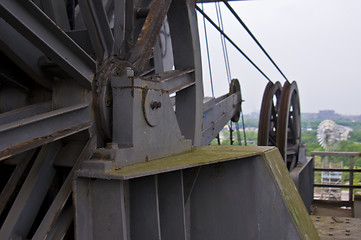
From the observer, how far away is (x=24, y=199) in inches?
74.0

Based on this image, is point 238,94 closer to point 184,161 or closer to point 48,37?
point 184,161

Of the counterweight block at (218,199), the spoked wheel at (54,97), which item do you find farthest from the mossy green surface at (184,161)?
the spoked wheel at (54,97)

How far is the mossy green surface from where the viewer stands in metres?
1.58

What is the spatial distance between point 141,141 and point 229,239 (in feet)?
Answer: 2.77

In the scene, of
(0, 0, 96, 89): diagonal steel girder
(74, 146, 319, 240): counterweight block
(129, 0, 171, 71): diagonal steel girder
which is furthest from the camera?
(129, 0, 171, 71): diagonal steel girder

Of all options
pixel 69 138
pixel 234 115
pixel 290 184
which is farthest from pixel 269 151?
pixel 234 115

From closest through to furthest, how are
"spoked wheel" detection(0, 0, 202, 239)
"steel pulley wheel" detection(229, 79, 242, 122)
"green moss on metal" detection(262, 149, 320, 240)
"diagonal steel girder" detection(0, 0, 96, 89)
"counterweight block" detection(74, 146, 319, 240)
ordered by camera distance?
"diagonal steel girder" detection(0, 0, 96, 89), "spoked wheel" detection(0, 0, 202, 239), "counterweight block" detection(74, 146, 319, 240), "green moss on metal" detection(262, 149, 320, 240), "steel pulley wheel" detection(229, 79, 242, 122)

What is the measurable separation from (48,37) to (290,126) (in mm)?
8375

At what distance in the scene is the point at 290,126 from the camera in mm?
9289

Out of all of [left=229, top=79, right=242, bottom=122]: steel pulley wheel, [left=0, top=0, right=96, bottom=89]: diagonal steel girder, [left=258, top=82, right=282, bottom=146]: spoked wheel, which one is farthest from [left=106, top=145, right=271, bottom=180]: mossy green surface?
[left=258, top=82, right=282, bottom=146]: spoked wheel

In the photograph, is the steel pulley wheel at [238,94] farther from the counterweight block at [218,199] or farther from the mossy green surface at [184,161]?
the counterweight block at [218,199]

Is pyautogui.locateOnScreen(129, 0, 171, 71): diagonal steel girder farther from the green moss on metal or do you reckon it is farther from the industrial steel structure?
the green moss on metal

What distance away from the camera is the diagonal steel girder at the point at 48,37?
59.1 inches

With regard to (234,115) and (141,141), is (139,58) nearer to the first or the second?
(141,141)
